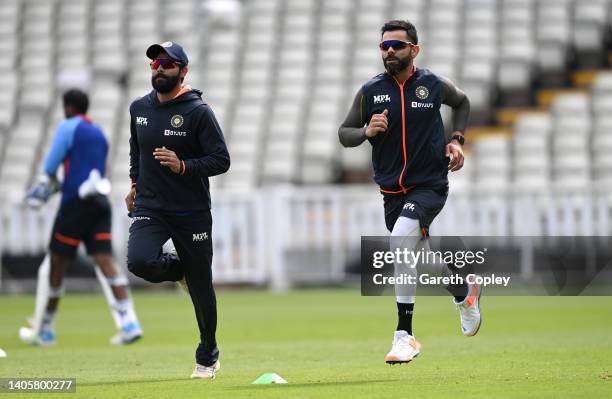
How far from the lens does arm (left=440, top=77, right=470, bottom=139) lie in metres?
9.34

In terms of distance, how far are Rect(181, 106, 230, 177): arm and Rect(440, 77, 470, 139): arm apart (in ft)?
5.66

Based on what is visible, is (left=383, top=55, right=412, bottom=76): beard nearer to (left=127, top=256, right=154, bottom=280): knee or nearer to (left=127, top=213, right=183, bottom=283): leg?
(left=127, top=213, right=183, bottom=283): leg

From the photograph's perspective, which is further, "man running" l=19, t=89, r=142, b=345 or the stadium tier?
Answer: the stadium tier

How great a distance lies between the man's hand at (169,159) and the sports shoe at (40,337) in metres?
4.86

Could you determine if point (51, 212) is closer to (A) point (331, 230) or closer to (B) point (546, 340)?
(A) point (331, 230)

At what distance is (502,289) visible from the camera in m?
19.2

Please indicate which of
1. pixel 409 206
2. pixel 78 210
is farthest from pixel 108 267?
pixel 409 206

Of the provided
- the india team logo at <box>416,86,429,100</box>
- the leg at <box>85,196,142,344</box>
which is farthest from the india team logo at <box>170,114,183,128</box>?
the leg at <box>85,196,142,344</box>

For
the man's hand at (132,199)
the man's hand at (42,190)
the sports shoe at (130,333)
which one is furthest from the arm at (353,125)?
the man's hand at (42,190)

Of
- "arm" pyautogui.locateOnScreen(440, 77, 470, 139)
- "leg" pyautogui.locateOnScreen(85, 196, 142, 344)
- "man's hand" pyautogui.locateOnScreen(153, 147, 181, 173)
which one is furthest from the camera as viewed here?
"leg" pyautogui.locateOnScreen(85, 196, 142, 344)

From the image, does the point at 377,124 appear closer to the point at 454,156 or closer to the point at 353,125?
the point at 353,125

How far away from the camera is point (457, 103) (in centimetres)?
947

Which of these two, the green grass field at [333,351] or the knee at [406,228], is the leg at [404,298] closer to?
the knee at [406,228]

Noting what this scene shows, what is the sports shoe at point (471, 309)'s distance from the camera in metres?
9.55
